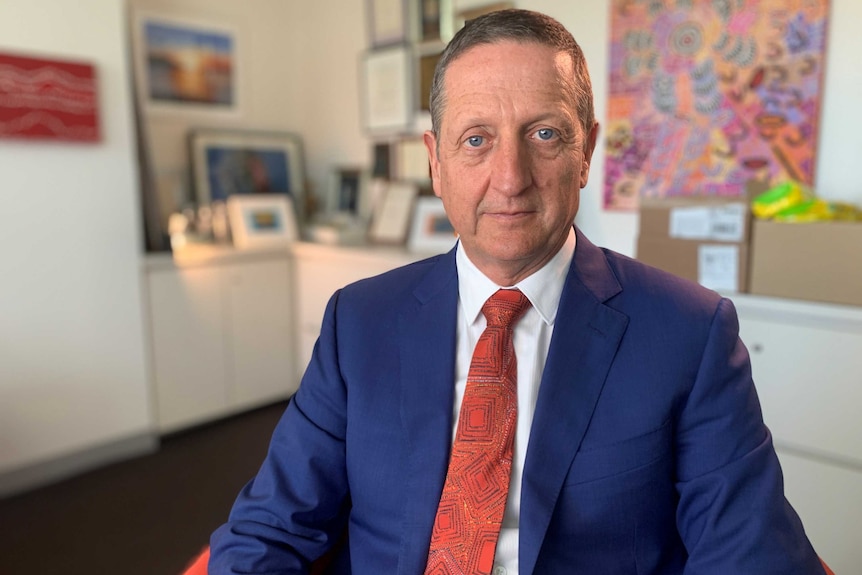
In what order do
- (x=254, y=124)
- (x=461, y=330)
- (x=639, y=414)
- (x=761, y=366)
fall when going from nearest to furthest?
(x=639, y=414)
(x=461, y=330)
(x=761, y=366)
(x=254, y=124)

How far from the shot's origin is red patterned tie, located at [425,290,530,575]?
3.23 feet

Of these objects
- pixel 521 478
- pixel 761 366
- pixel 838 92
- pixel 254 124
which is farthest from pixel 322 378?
pixel 254 124

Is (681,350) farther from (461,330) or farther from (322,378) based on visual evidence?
(322,378)

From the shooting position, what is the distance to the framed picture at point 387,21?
368 cm

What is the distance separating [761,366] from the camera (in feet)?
6.78

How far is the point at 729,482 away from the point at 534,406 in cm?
30

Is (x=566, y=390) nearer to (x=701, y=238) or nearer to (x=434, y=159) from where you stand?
(x=434, y=159)

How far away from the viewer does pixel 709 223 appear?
2.14m

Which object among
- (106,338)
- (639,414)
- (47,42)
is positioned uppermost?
(47,42)

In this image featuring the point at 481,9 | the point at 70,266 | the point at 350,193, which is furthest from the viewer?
the point at 350,193

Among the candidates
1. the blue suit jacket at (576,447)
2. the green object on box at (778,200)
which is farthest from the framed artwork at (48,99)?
the green object on box at (778,200)

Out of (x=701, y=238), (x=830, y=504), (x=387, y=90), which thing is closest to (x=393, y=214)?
(x=387, y=90)

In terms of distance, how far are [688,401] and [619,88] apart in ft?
6.85

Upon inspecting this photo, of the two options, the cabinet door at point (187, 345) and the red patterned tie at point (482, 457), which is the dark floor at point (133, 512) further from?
the red patterned tie at point (482, 457)
